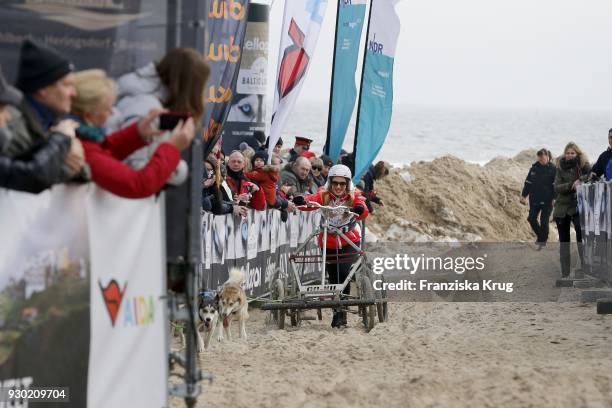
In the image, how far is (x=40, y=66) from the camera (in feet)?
16.9

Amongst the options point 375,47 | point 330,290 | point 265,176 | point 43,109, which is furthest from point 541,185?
point 43,109

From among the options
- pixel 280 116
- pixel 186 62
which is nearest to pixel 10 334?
pixel 186 62

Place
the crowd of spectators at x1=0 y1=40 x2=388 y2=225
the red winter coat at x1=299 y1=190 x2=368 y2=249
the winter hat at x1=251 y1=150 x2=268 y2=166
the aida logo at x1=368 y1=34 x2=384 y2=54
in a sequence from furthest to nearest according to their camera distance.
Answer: the aida logo at x1=368 y1=34 x2=384 y2=54 → the winter hat at x1=251 y1=150 x2=268 y2=166 → the red winter coat at x1=299 y1=190 x2=368 y2=249 → the crowd of spectators at x1=0 y1=40 x2=388 y2=225

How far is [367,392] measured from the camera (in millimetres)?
7660

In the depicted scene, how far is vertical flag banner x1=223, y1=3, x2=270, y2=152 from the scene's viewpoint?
17250 millimetres

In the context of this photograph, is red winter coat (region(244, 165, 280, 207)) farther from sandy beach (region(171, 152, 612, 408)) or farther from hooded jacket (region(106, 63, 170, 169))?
hooded jacket (region(106, 63, 170, 169))

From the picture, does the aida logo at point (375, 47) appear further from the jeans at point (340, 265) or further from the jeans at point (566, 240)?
the jeans at point (340, 265)

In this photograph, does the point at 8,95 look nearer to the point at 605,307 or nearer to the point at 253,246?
the point at 605,307

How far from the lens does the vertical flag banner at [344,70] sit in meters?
18.0

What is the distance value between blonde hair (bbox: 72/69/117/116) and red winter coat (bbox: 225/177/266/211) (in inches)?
327

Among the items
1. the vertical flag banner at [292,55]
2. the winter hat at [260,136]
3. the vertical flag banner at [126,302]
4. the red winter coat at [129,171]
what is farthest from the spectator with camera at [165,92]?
the winter hat at [260,136]

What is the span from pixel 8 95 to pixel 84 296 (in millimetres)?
979

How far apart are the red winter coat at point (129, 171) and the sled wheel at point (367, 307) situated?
23.0 ft

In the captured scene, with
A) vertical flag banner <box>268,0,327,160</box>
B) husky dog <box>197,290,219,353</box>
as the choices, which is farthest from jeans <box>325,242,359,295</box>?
husky dog <box>197,290,219,353</box>
